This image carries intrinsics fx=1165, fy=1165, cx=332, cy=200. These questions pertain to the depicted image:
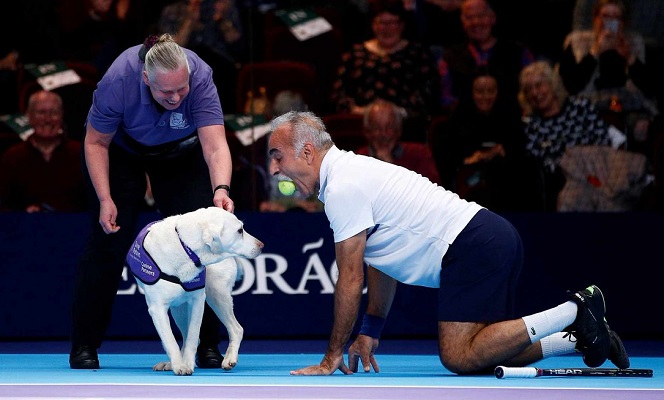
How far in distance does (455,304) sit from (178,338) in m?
3.02

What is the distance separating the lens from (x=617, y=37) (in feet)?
28.1

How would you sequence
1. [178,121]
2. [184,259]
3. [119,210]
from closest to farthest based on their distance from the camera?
[184,259] → [178,121] → [119,210]

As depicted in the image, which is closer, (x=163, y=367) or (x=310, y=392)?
(x=310, y=392)

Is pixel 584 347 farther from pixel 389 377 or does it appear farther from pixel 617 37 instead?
pixel 617 37

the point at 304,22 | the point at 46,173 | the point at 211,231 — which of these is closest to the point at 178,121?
the point at 211,231

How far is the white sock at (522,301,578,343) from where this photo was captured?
5.29m

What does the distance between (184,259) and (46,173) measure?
3060mm

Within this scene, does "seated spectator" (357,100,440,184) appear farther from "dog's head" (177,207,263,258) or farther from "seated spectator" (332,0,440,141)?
"dog's head" (177,207,263,258)

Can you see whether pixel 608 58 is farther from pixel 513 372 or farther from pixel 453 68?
pixel 513 372

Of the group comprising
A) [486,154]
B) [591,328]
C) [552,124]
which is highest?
[552,124]

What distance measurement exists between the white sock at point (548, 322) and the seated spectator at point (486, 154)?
2.91m

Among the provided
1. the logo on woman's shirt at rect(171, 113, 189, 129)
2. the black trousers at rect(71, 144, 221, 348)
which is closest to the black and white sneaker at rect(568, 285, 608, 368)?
the black trousers at rect(71, 144, 221, 348)

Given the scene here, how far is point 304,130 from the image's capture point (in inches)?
213

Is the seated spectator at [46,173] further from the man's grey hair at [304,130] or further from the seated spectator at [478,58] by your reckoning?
the man's grey hair at [304,130]
